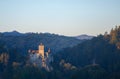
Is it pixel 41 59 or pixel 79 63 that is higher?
pixel 41 59

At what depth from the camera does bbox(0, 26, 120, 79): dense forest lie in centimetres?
6738

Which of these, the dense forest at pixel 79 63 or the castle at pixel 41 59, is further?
the castle at pixel 41 59

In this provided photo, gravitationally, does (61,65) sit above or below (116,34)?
below

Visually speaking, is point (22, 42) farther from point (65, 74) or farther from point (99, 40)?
point (65, 74)

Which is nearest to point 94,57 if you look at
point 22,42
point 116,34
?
point 116,34

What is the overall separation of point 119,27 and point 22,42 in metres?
68.9

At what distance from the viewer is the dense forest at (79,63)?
2653 inches

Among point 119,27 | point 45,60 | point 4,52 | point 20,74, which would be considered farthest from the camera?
point 119,27

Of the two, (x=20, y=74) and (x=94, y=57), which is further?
(x=94, y=57)

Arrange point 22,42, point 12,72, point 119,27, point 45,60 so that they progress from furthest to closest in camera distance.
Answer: point 22,42 < point 119,27 < point 45,60 < point 12,72

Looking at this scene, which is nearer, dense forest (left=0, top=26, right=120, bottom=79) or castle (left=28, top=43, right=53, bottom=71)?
dense forest (left=0, top=26, right=120, bottom=79)

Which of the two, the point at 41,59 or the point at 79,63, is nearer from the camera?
the point at 41,59

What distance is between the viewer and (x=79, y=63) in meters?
101

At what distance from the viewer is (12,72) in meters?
70.1
